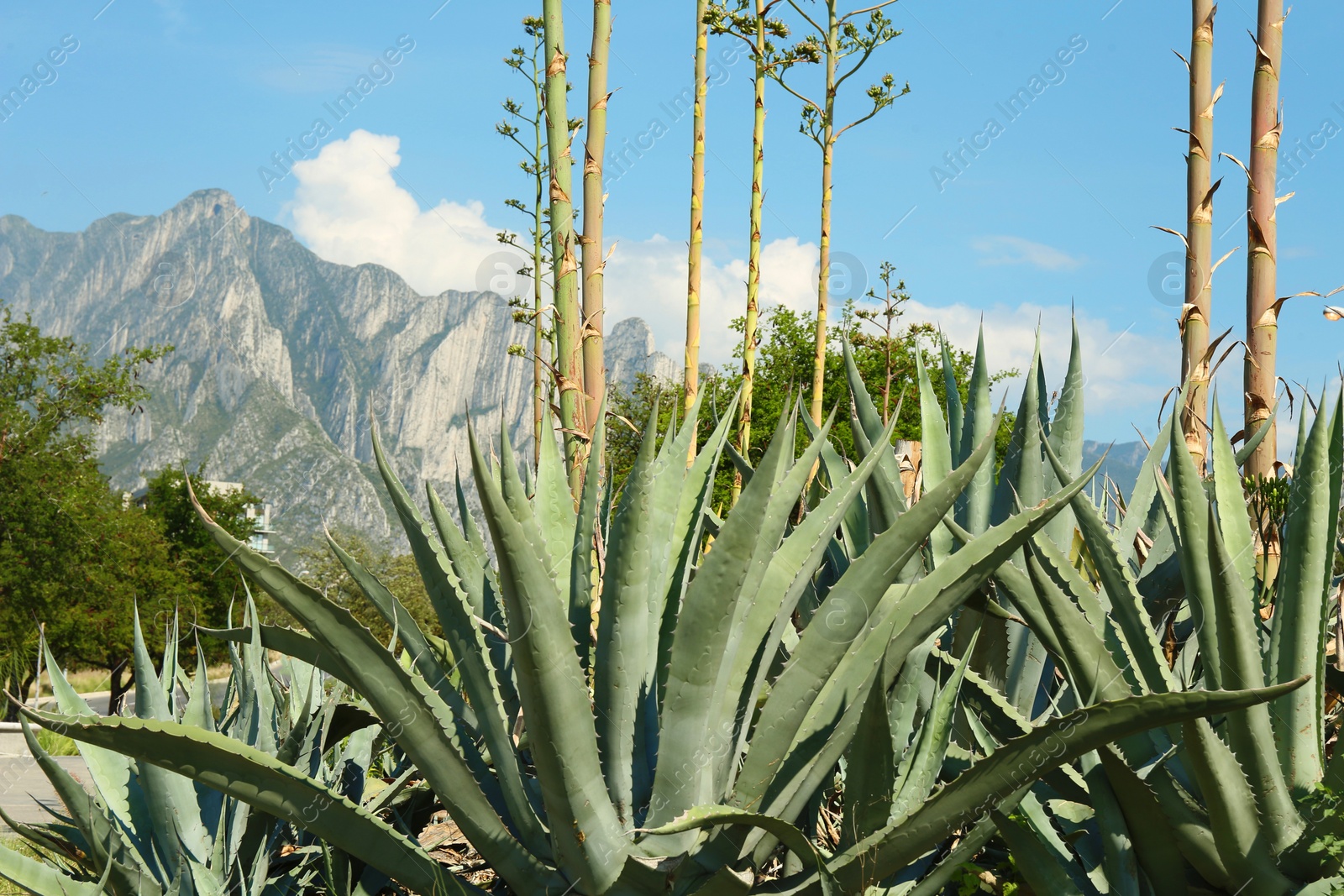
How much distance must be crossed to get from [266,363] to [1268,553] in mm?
177817

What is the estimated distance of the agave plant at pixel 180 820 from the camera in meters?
2.24

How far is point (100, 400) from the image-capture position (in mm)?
24438

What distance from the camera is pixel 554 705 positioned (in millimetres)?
1793

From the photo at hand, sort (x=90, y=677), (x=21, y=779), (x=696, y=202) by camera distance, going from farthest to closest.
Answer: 1. (x=90, y=677)
2. (x=21, y=779)
3. (x=696, y=202)

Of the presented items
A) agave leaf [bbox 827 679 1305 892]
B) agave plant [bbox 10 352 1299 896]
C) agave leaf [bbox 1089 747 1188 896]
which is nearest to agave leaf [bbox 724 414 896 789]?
agave plant [bbox 10 352 1299 896]

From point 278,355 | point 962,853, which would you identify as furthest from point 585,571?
point 278,355

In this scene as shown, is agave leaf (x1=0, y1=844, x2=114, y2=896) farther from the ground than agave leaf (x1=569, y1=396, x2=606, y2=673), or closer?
closer

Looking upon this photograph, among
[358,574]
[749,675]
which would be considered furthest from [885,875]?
[358,574]

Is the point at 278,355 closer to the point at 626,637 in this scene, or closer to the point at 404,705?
the point at 404,705

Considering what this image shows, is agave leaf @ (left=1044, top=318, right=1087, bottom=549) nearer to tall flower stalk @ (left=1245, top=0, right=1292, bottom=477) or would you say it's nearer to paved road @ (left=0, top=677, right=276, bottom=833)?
tall flower stalk @ (left=1245, top=0, right=1292, bottom=477)

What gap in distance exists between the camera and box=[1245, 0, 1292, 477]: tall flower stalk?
3572 millimetres

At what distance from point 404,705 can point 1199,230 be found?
3246mm

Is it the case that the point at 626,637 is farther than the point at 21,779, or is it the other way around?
the point at 21,779

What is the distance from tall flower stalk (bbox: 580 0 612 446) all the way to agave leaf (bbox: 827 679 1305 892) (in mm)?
1340
